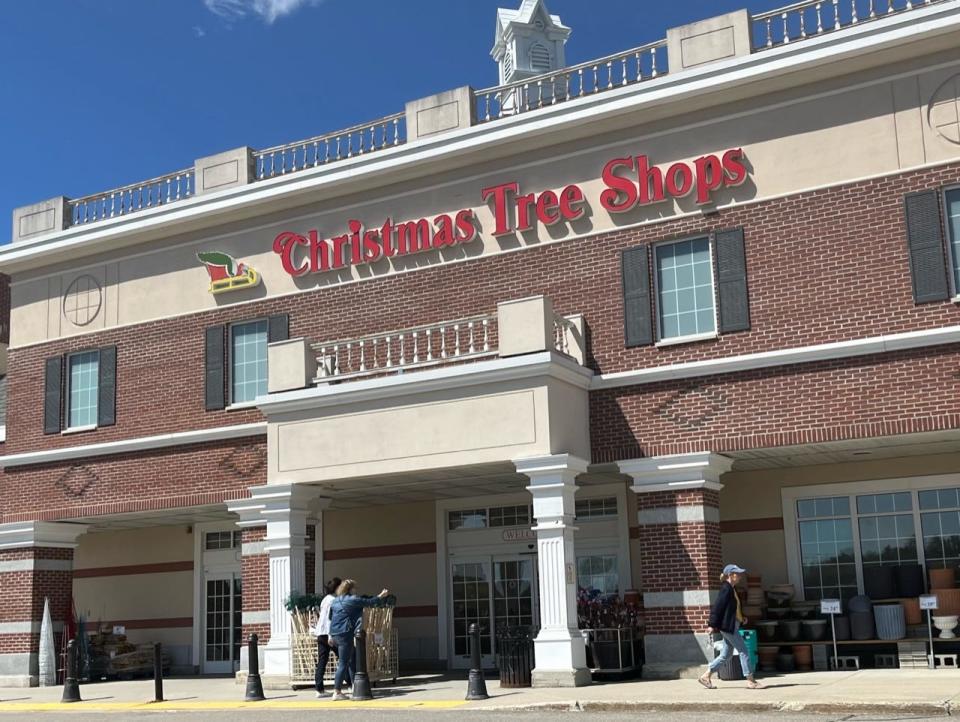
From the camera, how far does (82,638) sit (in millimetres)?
25859

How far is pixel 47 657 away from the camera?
24906 millimetres

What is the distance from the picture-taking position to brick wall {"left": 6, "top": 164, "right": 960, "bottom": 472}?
59.9 ft

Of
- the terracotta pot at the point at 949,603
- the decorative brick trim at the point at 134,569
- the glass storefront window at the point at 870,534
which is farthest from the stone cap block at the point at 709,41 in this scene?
the decorative brick trim at the point at 134,569

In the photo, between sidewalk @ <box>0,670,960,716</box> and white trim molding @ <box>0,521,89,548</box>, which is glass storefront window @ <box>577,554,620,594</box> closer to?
sidewalk @ <box>0,670,960,716</box>

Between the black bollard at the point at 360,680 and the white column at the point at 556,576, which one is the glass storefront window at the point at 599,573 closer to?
the white column at the point at 556,576

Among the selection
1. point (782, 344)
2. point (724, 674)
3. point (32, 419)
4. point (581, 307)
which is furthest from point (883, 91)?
point (32, 419)

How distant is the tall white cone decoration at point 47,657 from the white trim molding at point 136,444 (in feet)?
10.8

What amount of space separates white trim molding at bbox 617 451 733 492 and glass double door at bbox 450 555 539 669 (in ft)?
15.4

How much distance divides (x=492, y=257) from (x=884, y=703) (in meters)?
10.8

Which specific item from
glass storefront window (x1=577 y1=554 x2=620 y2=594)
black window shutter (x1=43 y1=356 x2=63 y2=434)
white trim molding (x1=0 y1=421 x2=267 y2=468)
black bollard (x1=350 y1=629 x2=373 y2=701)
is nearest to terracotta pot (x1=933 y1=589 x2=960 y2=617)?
glass storefront window (x1=577 y1=554 x2=620 y2=594)

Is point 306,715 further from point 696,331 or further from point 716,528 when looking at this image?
point 696,331

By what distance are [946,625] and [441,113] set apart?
12.5 metres

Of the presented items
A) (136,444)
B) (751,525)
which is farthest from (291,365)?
(751,525)

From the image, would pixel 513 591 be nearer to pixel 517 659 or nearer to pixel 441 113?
pixel 517 659
